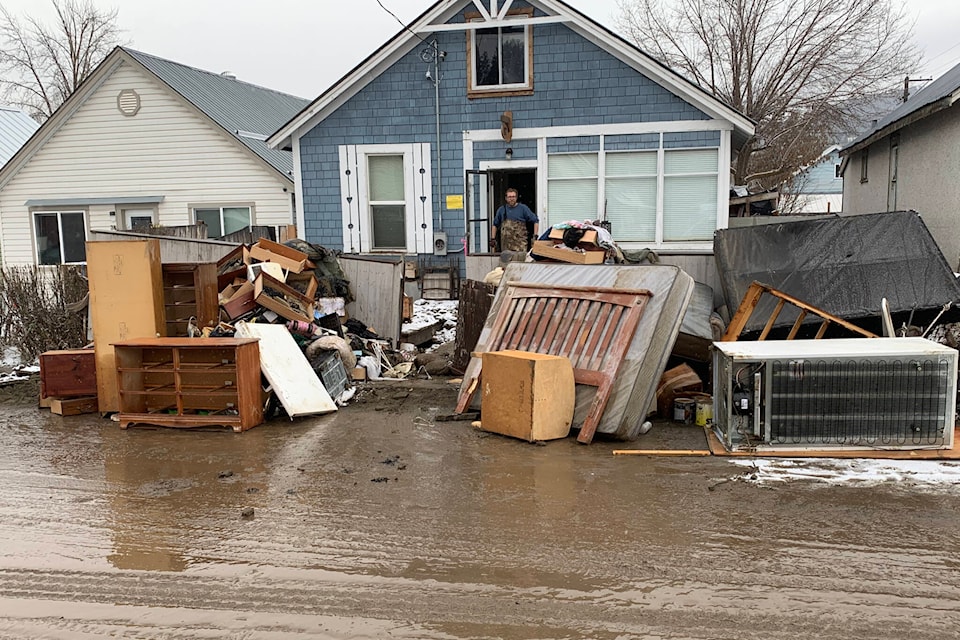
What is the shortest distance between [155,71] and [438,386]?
45.0ft

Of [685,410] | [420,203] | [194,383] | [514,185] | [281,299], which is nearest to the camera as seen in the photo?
[685,410]

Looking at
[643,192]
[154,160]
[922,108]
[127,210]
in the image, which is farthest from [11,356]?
[922,108]

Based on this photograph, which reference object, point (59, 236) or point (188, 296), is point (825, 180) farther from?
point (188, 296)

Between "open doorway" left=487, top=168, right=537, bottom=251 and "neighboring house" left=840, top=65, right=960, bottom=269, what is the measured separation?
22.0 feet

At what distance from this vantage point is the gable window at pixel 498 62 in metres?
13.4

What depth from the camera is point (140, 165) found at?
18.2 metres

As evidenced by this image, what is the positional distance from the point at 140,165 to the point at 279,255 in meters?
10.2

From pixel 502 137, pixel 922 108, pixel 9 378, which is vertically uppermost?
pixel 922 108

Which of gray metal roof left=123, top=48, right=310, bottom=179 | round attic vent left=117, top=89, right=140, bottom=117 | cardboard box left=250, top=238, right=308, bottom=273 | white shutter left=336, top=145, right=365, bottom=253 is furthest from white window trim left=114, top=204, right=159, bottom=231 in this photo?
cardboard box left=250, top=238, right=308, bottom=273

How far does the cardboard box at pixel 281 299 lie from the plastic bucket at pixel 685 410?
4718mm

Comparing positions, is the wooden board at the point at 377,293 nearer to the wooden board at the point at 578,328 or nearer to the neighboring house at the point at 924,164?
the wooden board at the point at 578,328

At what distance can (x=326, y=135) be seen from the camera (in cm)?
1411

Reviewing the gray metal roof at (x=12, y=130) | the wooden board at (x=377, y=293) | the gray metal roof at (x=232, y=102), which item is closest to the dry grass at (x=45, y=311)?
the wooden board at (x=377, y=293)

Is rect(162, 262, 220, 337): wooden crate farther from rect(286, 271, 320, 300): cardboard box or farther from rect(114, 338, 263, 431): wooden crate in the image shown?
rect(286, 271, 320, 300): cardboard box
